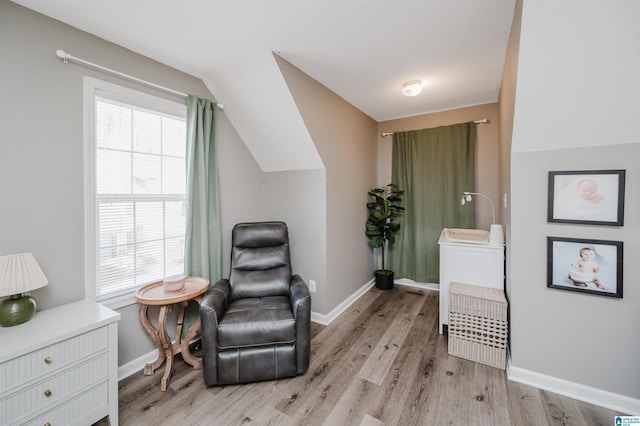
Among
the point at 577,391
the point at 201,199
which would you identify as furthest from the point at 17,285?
the point at 577,391

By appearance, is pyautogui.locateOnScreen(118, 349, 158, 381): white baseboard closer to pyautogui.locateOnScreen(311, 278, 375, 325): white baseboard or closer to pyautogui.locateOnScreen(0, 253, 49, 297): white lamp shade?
pyautogui.locateOnScreen(0, 253, 49, 297): white lamp shade

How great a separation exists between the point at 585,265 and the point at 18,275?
3.34 m

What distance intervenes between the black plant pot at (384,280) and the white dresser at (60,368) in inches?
121

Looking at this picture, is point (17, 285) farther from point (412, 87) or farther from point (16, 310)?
point (412, 87)

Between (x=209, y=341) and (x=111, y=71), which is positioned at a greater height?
(x=111, y=71)

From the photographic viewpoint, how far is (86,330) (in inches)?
55.7

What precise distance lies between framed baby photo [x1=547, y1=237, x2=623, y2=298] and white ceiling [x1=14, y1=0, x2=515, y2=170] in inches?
61.5

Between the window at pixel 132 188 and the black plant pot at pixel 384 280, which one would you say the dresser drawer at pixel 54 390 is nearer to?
the window at pixel 132 188

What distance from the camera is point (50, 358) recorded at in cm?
130

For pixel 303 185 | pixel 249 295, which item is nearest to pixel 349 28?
pixel 303 185

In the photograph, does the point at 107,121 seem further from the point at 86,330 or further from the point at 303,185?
the point at 303,185

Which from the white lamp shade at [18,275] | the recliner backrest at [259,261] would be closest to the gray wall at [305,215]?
the recliner backrest at [259,261]

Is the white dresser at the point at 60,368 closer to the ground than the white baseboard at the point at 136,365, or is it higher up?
higher up

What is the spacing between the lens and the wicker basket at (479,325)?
2.05 m
